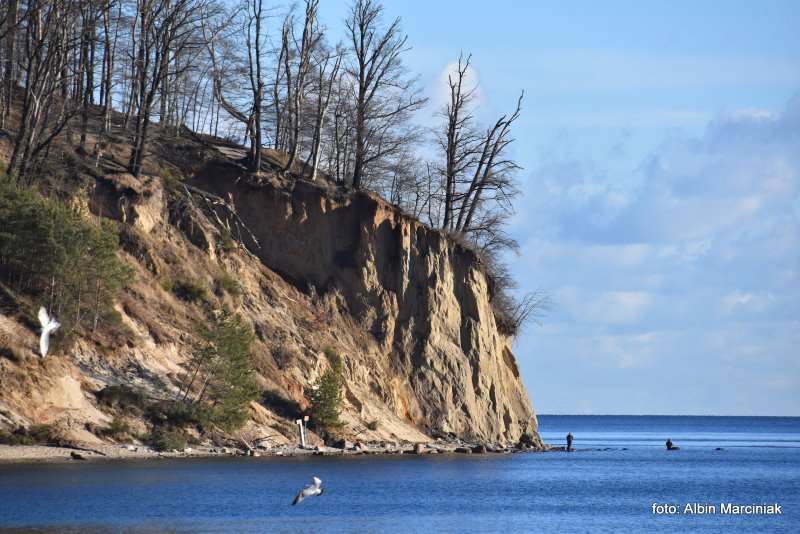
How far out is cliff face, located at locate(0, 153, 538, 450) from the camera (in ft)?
194

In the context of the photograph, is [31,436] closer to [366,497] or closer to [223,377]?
[223,377]

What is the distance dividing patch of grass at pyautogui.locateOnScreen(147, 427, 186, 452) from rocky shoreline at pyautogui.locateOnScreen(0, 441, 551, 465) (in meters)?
0.20

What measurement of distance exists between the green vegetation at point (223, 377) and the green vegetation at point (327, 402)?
190 inches

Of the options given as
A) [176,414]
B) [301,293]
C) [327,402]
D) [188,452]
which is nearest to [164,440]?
[188,452]

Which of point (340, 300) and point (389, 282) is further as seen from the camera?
point (389, 282)

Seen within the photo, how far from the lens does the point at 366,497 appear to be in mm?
41594

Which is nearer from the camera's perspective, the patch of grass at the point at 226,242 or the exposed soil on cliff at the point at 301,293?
the exposed soil on cliff at the point at 301,293

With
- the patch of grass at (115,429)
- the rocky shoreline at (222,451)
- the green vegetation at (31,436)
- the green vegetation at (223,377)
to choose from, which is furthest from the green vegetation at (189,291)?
the green vegetation at (31,436)

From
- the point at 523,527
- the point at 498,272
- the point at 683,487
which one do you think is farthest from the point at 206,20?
the point at 523,527

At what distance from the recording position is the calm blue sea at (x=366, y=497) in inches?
1324

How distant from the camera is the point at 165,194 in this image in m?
62.8

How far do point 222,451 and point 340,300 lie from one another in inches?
680

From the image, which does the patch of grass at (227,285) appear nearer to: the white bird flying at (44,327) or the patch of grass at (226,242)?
the patch of grass at (226,242)

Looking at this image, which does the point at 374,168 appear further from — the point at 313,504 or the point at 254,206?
the point at 313,504
